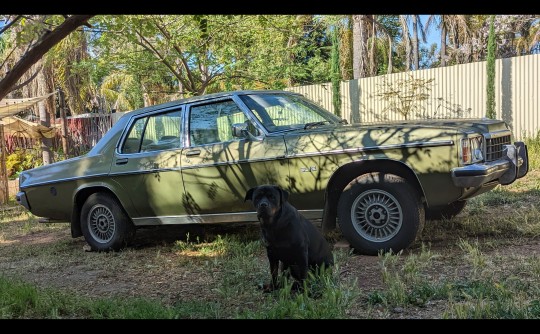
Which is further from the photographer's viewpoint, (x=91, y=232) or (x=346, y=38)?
(x=346, y=38)

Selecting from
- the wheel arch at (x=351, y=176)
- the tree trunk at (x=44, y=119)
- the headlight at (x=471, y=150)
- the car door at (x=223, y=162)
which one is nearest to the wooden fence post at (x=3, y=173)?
the tree trunk at (x=44, y=119)

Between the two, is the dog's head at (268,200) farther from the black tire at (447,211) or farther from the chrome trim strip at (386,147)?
the black tire at (447,211)

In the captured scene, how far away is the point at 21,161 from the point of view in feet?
66.1

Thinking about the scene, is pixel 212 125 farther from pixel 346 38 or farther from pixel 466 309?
pixel 346 38

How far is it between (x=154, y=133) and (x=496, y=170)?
3.94 m

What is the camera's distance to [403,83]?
1403 cm

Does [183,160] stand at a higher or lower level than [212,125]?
lower

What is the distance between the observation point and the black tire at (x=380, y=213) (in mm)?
4828

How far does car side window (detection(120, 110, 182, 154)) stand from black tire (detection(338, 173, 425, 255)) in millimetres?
2241

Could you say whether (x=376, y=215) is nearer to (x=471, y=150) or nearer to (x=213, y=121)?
(x=471, y=150)

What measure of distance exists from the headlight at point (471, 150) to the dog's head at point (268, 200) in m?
1.80

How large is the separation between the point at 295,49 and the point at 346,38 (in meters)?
14.0

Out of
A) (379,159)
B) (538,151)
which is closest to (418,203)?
(379,159)
